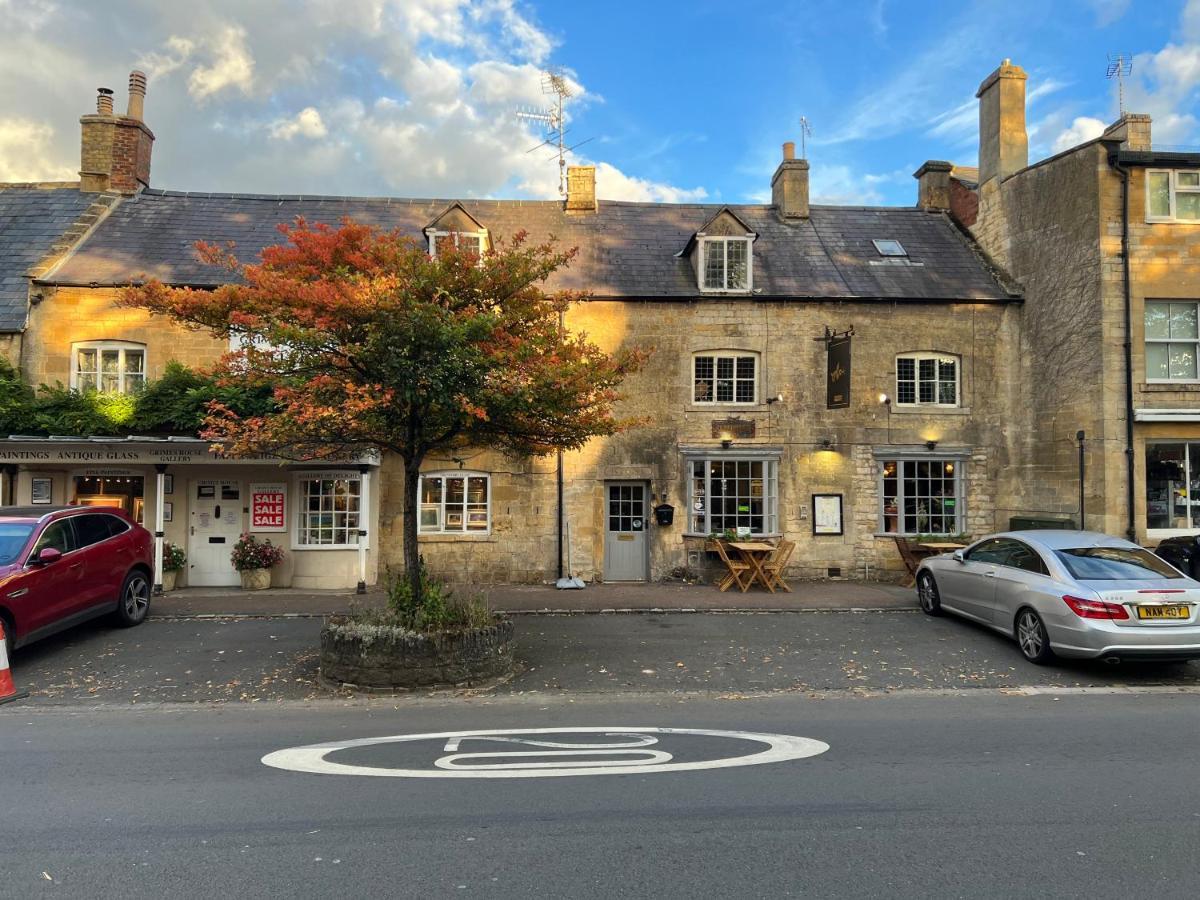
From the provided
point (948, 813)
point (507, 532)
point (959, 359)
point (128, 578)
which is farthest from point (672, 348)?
point (948, 813)

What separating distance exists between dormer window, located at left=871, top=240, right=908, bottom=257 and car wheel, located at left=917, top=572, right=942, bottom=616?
335 inches

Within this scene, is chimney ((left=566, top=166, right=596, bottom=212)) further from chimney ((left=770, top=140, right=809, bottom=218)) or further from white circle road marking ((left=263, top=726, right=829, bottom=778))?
white circle road marking ((left=263, top=726, right=829, bottom=778))

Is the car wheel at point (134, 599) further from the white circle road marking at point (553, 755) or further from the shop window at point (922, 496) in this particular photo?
the shop window at point (922, 496)

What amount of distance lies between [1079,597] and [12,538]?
12512mm

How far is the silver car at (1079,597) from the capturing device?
7.48 m

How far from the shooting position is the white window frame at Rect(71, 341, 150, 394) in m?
13.7

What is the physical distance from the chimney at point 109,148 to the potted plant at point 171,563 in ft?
30.3

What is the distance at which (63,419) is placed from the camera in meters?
12.5

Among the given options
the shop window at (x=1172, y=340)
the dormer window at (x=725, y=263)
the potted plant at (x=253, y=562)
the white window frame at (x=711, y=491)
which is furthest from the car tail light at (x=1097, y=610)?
the potted plant at (x=253, y=562)

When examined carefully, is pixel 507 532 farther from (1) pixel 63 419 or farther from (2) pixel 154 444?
(1) pixel 63 419

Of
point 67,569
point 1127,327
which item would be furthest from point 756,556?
point 67,569

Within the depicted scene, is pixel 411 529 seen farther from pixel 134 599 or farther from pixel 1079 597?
pixel 1079 597

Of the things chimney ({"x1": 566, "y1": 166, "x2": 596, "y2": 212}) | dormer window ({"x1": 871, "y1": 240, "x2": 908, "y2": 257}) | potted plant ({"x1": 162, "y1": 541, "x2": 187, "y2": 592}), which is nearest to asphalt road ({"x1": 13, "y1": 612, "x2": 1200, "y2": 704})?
potted plant ({"x1": 162, "y1": 541, "x2": 187, "y2": 592})

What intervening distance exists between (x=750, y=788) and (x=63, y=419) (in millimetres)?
13601
